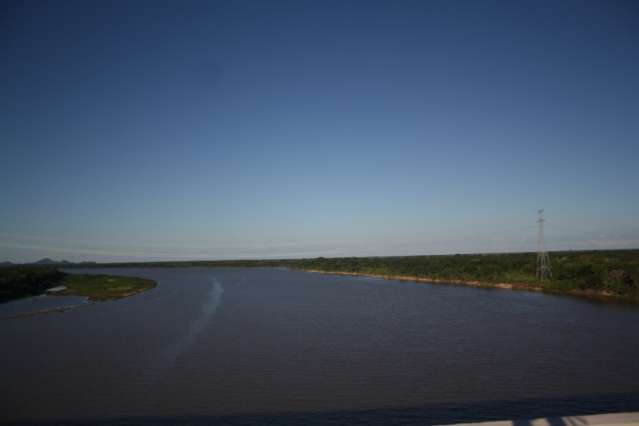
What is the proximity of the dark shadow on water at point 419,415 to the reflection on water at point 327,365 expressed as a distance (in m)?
0.07

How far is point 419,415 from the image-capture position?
11.7m

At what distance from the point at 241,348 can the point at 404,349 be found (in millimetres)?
8684

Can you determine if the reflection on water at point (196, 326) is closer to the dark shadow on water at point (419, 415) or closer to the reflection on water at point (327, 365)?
the reflection on water at point (327, 365)

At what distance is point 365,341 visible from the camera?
69.7ft

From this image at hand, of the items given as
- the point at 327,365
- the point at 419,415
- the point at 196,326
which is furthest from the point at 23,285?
the point at 419,415

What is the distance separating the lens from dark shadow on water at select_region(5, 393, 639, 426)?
451 inches

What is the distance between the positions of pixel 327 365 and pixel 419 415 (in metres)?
6.07

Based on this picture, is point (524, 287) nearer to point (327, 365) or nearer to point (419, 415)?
point (327, 365)

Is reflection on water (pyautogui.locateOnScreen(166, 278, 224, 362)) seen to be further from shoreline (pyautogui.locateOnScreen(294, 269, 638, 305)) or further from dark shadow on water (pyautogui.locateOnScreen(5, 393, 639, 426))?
shoreline (pyautogui.locateOnScreen(294, 269, 638, 305))

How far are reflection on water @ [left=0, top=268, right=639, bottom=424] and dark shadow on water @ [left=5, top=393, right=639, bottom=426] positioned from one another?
7 centimetres

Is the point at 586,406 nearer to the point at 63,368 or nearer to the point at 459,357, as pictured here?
the point at 459,357

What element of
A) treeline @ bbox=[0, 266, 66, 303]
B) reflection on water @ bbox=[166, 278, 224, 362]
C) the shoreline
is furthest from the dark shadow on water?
treeline @ bbox=[0, 266, 66, 303]

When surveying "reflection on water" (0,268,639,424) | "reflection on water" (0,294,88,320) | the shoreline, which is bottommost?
"reflection on water" (0,294,88,320)

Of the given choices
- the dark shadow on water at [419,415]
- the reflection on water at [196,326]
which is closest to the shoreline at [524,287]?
the dark shadow on water at [419,415]
